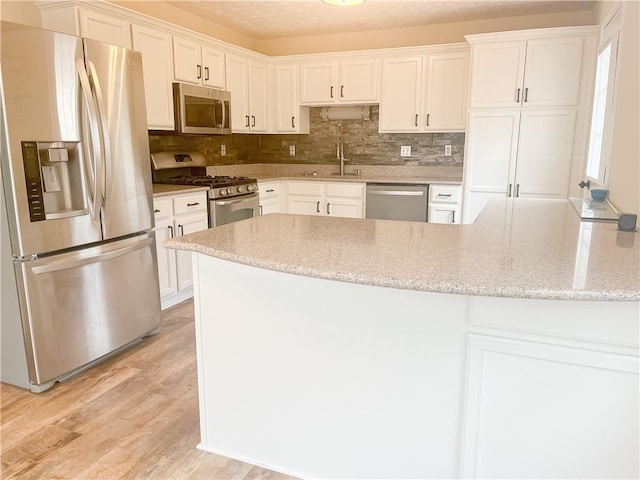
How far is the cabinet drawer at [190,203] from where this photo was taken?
11.4 ft

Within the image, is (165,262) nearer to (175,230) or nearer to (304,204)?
(175,230)

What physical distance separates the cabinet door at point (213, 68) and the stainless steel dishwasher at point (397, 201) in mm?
1784

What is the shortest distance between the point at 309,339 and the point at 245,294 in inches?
11.8

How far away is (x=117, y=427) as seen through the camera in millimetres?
2113

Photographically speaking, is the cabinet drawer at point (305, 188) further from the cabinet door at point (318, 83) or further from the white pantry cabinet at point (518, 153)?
the white pantry cabinet at point (518, 153)

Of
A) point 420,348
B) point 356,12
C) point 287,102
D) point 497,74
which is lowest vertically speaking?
point 420,348

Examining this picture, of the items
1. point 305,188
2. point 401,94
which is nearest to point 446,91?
point 401,94

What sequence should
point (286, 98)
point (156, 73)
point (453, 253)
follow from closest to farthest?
point (453, 253)
point (156, 73)
point (286, 98)

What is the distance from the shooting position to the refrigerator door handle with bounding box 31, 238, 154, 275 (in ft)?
7.57

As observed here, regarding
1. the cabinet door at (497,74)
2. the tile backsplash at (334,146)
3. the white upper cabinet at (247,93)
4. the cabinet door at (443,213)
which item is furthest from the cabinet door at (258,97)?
the cabinet door at (497,74)

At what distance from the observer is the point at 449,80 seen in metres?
4.47

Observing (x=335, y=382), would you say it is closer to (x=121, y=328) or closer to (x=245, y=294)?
(x=245, y=294)

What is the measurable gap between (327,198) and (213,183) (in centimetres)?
135

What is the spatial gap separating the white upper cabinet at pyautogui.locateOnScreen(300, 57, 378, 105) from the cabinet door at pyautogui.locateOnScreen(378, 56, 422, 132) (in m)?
0.13
